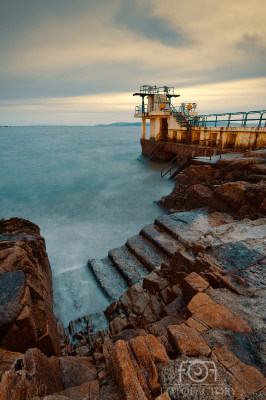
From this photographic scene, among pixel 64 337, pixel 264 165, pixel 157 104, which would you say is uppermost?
pixel 157 104

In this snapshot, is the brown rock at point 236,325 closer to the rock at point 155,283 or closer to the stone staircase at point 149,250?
the rock at point 155,283

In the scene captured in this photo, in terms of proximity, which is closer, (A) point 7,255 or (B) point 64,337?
(A) point 7,255

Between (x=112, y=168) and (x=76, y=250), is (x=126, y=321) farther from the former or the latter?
(x=112, y=168)

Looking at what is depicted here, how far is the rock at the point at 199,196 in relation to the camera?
8371 millimetres

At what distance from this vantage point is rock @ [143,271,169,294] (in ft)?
16.6

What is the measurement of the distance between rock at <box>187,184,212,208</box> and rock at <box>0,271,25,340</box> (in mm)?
6920

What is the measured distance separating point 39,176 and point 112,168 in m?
7.51

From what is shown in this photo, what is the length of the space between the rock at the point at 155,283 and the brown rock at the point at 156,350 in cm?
260

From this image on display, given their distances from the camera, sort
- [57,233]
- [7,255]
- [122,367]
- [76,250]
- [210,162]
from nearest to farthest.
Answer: [122,367], [7,255], [76,250], [57,233], [210,162]

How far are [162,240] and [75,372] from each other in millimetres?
4296

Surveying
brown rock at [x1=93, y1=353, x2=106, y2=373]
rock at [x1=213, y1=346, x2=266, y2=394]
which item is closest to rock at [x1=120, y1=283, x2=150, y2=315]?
brown rock at [x1=93, y1=353, x2=106, y2=373]

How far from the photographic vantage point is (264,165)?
8.46 m

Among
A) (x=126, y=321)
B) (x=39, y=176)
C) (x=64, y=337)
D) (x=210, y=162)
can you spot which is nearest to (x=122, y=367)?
(x=126, y=321)

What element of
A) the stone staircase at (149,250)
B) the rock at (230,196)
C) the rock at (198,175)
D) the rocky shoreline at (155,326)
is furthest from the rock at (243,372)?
the rock at (198,175)
